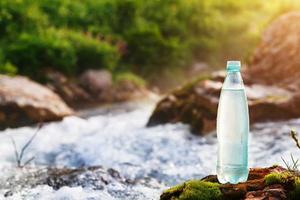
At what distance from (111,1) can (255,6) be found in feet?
34.6

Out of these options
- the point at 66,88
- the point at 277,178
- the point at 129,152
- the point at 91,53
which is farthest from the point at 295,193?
the point at 91,53

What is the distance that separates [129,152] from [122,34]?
13.1 m

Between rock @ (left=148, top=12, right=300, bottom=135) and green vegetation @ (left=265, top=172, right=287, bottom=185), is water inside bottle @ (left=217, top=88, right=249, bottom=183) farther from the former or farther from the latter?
rock @ (left=148, top=12, right=300, bottom=135)

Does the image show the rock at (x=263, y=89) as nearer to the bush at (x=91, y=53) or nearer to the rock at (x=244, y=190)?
the rock at (x=244, y=190)

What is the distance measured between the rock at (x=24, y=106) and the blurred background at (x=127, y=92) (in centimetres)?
2

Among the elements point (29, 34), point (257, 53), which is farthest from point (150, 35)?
point (257, 53)

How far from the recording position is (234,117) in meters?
4.60

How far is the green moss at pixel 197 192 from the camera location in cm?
436

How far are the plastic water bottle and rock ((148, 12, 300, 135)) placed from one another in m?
5.96

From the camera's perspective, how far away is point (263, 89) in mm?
11531

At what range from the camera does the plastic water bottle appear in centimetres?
456

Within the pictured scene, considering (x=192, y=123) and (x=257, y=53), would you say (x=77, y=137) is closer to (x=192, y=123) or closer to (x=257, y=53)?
(x=192, y=123)

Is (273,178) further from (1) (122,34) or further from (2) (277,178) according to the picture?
(1) (122,34)

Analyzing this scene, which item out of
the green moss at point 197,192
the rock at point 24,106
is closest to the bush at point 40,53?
the rock at point 24,106
